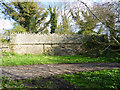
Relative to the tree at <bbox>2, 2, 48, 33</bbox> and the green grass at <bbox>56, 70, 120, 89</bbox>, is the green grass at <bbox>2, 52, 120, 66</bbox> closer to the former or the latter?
the green grass at <bbox>56, 70, 120, 89</bbox>

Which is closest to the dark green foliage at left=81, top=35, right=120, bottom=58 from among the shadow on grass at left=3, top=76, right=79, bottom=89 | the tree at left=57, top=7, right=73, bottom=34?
the tree at left=57, top=7, right=73, bottom=34

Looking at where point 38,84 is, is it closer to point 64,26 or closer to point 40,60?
point 40,60

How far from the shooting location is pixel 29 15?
36.0ft

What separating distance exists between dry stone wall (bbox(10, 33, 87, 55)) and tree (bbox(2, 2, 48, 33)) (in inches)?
84.6

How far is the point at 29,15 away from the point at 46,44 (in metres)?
3.27

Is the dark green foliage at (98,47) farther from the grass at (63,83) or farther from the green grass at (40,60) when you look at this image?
the grass at (63,83)

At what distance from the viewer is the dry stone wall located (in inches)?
367

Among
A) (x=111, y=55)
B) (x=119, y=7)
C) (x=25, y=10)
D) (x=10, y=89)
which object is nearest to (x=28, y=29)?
(x=25, y=10)

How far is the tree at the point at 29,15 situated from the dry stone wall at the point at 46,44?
7.05 ft

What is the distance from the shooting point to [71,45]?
10.0 meters

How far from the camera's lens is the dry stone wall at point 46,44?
9312 millimetres

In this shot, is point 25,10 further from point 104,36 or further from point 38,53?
point 104,36

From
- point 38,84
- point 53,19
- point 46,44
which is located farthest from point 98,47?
point 38,84

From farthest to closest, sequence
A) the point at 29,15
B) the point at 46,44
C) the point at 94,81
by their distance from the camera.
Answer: the point at 29,15 < the point at 46,44 < the point at 94,81
